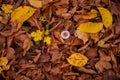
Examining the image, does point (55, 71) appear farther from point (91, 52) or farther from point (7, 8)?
point (7, 8)

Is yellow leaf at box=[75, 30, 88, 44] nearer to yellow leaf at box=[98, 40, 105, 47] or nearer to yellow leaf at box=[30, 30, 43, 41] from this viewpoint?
yellow leaf at box=[98, 40, 105, 47]

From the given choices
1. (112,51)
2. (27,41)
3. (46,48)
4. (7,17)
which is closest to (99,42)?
(112,51)

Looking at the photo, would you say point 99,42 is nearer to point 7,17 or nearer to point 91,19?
point 91,19

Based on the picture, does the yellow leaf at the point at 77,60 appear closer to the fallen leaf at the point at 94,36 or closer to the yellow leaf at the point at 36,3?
the fallen leaf at the point at 94,36

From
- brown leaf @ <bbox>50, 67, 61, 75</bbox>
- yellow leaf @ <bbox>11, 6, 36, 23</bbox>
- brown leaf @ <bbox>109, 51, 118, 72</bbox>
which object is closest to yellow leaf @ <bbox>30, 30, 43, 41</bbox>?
yellow leaf @ <bbox>11, 6, 36, 23</bbox>

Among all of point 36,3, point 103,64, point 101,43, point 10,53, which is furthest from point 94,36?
point 10,53

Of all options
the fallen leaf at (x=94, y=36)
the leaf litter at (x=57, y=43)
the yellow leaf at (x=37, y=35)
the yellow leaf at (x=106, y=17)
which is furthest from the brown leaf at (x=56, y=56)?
the yellow leaf at (x=106, y=17)
